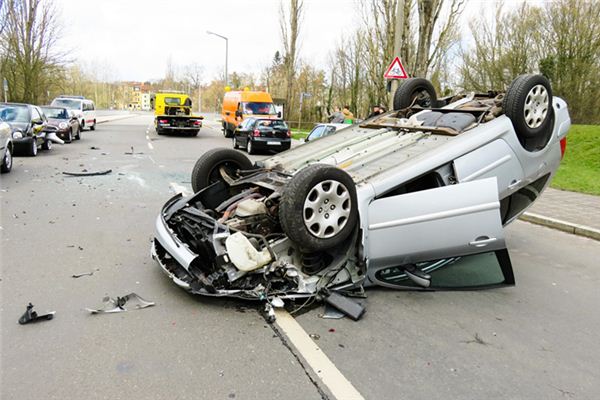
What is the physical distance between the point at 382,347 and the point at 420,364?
1.00 feet

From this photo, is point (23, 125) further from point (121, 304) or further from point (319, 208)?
point (319, 208)

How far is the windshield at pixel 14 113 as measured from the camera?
13243 millimetres

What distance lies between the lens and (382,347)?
3373mm

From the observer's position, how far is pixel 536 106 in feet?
15.8

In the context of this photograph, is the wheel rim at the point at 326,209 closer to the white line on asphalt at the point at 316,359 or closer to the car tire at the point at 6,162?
the white line on asphalt at the point at 316,359

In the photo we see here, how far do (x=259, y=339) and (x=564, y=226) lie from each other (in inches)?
232

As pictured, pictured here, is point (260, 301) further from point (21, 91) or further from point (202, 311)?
point (21, 91)

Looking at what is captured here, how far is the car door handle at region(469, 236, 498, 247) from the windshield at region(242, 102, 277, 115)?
2180cm

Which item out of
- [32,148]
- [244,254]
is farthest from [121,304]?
[32,148]

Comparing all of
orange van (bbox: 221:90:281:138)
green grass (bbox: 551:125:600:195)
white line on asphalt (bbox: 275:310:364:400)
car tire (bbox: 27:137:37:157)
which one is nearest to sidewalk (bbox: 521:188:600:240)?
green grass (bbox: 551:125:600:195)

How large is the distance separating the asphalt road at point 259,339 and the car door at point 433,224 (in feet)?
1.55

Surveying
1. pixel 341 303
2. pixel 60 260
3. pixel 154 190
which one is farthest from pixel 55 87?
pixel 341 303

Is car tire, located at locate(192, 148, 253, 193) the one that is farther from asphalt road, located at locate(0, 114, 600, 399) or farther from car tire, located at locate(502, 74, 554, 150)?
car tire, located at locate(502, 74, 554, 150)

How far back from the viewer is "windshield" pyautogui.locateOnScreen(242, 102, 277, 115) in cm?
2510
